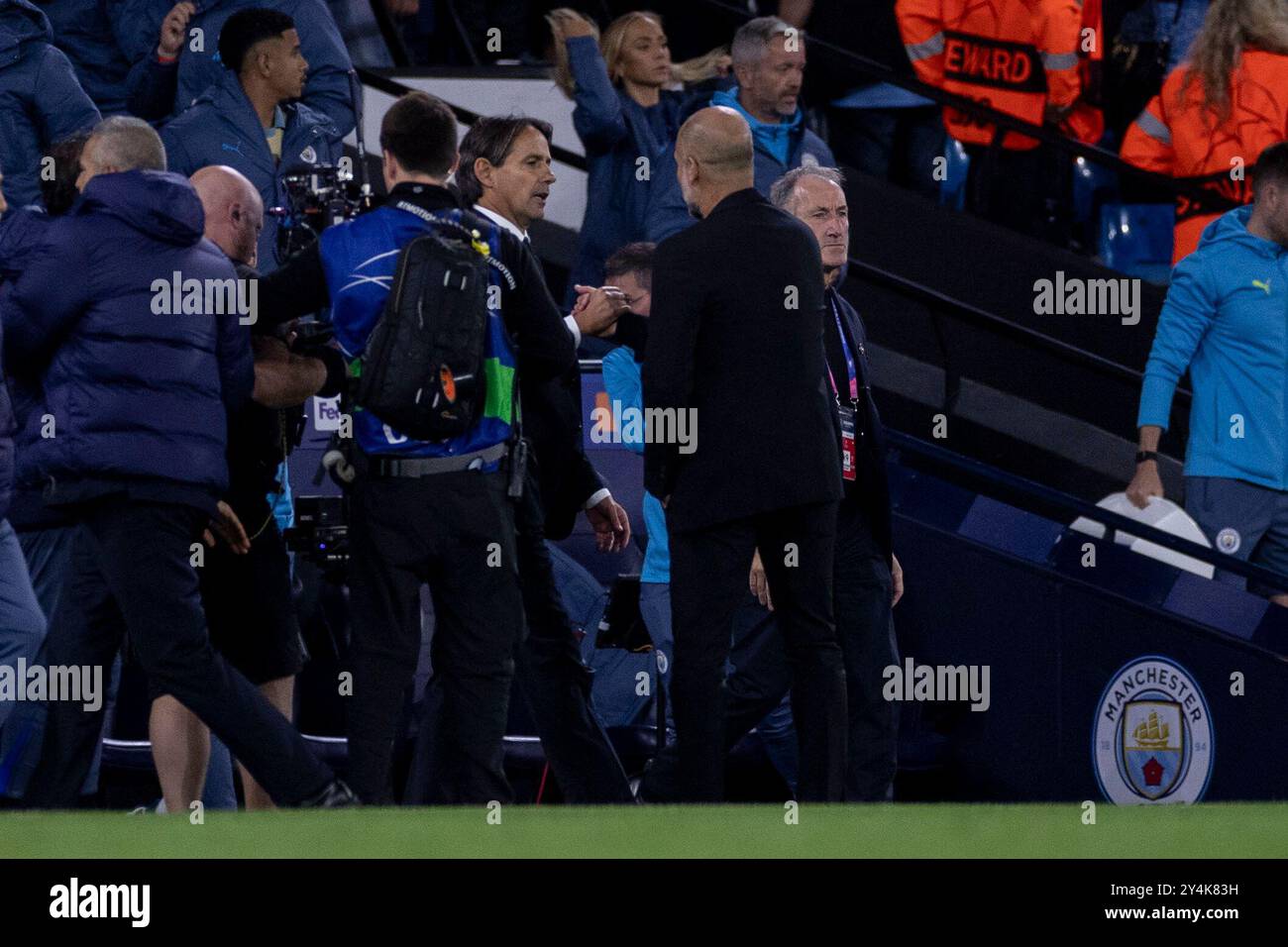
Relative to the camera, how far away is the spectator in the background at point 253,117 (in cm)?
764

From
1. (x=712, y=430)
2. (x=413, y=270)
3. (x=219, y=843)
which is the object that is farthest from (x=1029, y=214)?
(x=219, y=843)

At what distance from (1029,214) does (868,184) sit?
31.9 inches

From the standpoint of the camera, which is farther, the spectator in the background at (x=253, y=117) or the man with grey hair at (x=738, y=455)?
the spectator in the background at (x=253, y=117)

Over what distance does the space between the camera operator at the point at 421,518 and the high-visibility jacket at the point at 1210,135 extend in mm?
4178

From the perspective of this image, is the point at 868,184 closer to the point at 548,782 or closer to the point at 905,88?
the point at 905,88

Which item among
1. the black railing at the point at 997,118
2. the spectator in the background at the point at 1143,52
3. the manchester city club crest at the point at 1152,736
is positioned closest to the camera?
the manchester city club crest at the point at 1152,736

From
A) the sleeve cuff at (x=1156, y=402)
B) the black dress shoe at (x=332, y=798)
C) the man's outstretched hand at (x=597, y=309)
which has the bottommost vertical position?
the black dress shoe at (x=332, y=798)

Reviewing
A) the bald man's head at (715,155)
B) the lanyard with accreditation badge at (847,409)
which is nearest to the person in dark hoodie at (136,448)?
the bald man's head at (715,155)

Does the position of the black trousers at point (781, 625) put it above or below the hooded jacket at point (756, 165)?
below

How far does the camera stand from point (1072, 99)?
10023 millimetres

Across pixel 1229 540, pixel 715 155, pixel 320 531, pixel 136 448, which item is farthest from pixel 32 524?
pixel 1229 540

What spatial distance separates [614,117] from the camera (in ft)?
28.2

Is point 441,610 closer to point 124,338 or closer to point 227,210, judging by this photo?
point 124,338

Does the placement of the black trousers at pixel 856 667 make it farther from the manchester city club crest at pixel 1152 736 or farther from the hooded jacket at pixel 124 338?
the hooded jacket at pixel 124 338
